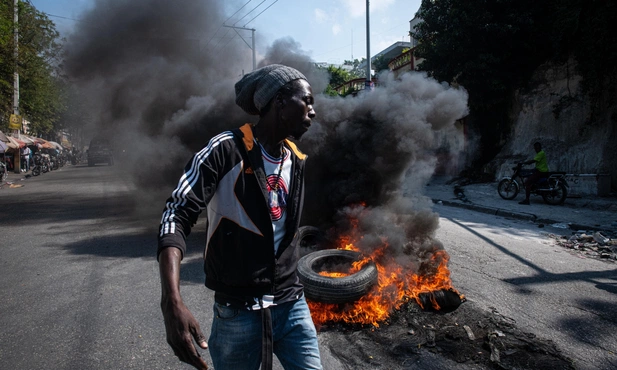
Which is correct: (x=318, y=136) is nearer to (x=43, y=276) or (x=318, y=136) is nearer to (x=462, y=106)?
(x=462, y=106)

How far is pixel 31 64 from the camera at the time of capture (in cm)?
2102

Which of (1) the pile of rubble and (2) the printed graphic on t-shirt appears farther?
(1) the pile of rubble

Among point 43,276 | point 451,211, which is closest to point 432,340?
point 43,276

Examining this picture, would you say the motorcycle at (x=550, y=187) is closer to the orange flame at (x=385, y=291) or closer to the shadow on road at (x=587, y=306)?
the shadow on road at (x=587, y=306)

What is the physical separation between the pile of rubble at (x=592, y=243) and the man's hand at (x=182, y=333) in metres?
6.62

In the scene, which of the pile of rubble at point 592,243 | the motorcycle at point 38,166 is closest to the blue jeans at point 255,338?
the pile of rubble at point 592,243

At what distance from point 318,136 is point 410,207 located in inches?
93.8

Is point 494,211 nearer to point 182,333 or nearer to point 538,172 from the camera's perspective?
point 538,172

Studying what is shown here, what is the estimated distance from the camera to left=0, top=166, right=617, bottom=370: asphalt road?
2.97 m

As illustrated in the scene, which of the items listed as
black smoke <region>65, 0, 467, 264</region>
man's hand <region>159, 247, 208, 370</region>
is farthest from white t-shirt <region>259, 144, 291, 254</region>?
black smoke <region>65, 0, 467, 264</region>

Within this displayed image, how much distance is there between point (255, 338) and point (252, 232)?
1.37 feet

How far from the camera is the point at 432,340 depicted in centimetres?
301

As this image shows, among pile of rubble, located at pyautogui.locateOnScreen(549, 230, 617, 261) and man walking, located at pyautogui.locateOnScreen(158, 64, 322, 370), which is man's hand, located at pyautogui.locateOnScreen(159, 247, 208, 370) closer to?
man walking, located at pyautogui.locateOnScreen(158, 64, 322, 370)

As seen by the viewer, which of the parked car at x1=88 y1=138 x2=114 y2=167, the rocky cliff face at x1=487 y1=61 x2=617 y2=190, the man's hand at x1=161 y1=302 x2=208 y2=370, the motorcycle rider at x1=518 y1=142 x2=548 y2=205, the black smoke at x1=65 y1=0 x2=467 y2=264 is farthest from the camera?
the parked car at x1=88 y1=138 x2=114 y2=167
